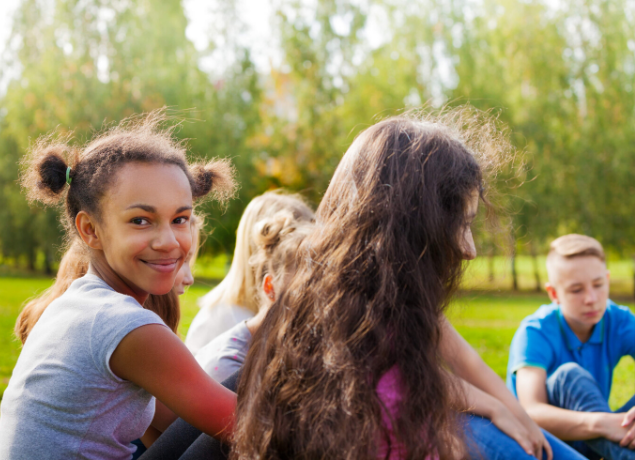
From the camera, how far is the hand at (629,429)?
2.53 meters

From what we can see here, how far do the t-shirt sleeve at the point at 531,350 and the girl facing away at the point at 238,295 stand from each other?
4.51ft

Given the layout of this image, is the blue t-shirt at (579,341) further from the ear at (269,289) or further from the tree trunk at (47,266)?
the tree trunk at (47,266)

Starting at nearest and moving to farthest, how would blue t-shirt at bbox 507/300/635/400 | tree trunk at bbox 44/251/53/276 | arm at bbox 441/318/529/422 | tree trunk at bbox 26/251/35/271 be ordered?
arm at bbox 441/318/529/422, blue t-shirt at bbox 507/300/635/400, tree trunk at bbox 26/251/35/271, tree trunk at bbox 44/251/53/276

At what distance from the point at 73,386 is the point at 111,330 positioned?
198 mm

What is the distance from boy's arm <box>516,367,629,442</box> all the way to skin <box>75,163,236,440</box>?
1836 mm

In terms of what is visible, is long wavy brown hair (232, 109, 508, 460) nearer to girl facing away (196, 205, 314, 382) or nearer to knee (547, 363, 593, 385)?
girl facing away (196, 205, 314, 382)

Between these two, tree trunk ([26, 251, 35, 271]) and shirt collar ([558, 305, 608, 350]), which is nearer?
shirt collar ([558, 305, 608, 350])

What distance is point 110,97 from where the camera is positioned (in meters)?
17.3

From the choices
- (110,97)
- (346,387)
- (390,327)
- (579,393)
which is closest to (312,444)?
(346,387)

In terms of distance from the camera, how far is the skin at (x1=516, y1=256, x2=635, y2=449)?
259cm

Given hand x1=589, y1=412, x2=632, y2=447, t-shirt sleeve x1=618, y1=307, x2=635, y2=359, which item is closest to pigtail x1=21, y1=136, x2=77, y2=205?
hand x1=589, y1=412, x2=632, y2=447

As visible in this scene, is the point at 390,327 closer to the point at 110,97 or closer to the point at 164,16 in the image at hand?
the point at 110,97

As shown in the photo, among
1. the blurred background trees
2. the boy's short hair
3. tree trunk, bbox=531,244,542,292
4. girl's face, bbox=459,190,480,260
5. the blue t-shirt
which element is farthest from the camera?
tree trunk, bbox=531,244,542,292

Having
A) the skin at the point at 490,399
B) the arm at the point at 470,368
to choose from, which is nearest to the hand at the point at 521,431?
the skin at the point at 490,399
